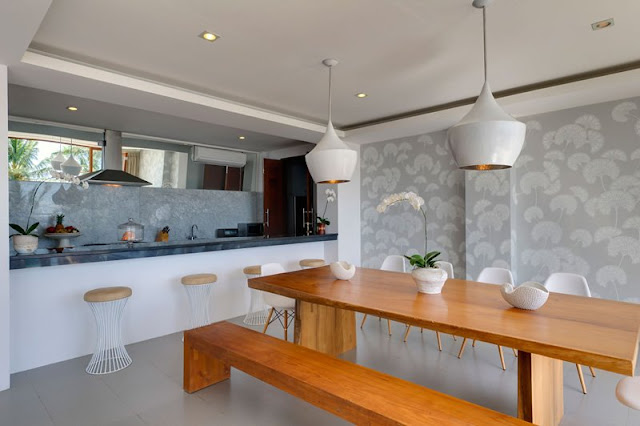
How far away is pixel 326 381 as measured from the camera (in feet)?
6.18

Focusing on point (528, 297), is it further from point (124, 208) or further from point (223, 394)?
point (124, 208)

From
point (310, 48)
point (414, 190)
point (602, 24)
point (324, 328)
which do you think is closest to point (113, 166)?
point (310, 48)

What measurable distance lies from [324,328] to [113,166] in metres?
4.36

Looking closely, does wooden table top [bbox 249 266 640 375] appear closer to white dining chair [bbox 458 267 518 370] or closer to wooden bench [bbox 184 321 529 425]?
wooden bench [bbox 184 321 529 425]

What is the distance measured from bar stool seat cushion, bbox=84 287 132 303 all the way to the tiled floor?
60 cm

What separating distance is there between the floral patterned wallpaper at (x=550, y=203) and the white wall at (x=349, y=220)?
90 cm

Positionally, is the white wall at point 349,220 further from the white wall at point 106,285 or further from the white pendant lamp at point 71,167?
the white pendant lamp at point 71,167

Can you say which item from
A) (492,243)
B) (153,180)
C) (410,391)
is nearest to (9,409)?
(410,391)

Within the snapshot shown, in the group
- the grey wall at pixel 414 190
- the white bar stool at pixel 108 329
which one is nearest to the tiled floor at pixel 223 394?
the white bar stool at pixel 108 329

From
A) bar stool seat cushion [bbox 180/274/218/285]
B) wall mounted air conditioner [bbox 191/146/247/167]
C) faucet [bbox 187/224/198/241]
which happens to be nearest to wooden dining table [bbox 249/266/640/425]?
bar stool seat cushion [bbox 180/274/218/285]

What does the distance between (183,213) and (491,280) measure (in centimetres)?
519

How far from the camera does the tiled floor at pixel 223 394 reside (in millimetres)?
2268

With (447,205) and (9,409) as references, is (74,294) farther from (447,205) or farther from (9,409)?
Answer: (447,205)

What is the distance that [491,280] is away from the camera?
3.19 metres
